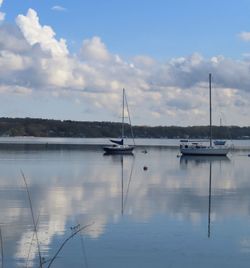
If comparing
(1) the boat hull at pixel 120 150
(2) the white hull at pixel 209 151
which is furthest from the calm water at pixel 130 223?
(1) the boat hull at pixel 120 150

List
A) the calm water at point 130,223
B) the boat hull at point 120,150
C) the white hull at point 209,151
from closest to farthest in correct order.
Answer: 1. the calm water at point 130,223
2. the white hull at point 209,151
3. the boat hull at point 120,150

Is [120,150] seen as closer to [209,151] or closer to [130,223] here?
[209,151]

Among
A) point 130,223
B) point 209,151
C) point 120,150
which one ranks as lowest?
point 130,223

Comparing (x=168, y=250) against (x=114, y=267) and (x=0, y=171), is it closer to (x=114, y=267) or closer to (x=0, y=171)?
(x=114, y=267)

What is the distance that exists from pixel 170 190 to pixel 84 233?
13.0 metres

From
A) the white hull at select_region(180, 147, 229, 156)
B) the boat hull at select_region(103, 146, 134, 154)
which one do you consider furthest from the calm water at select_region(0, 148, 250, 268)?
the boat hull at select_region(103, 146, 134, 154)

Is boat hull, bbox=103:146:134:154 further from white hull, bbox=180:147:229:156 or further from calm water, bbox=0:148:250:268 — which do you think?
calm water, bbox=0:148:250:268

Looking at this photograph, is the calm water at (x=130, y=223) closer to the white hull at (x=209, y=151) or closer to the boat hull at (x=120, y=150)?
the white hull at (x=209, y=151)

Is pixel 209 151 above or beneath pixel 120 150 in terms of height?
above

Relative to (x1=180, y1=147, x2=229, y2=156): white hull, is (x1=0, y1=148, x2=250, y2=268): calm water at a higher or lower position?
lower

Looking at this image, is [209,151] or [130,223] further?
[209,151]

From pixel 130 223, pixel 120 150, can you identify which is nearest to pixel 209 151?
pixel 120 150

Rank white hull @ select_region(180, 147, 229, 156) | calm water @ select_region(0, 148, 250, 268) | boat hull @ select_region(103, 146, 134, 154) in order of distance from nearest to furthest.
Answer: calm water @ select_region(0, 148, 250, 268), white hull @ select_region(180, 147, 229, 156), boat hull @ select_region(103, 146, 134, 154)

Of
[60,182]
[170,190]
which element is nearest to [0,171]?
[60,182]
